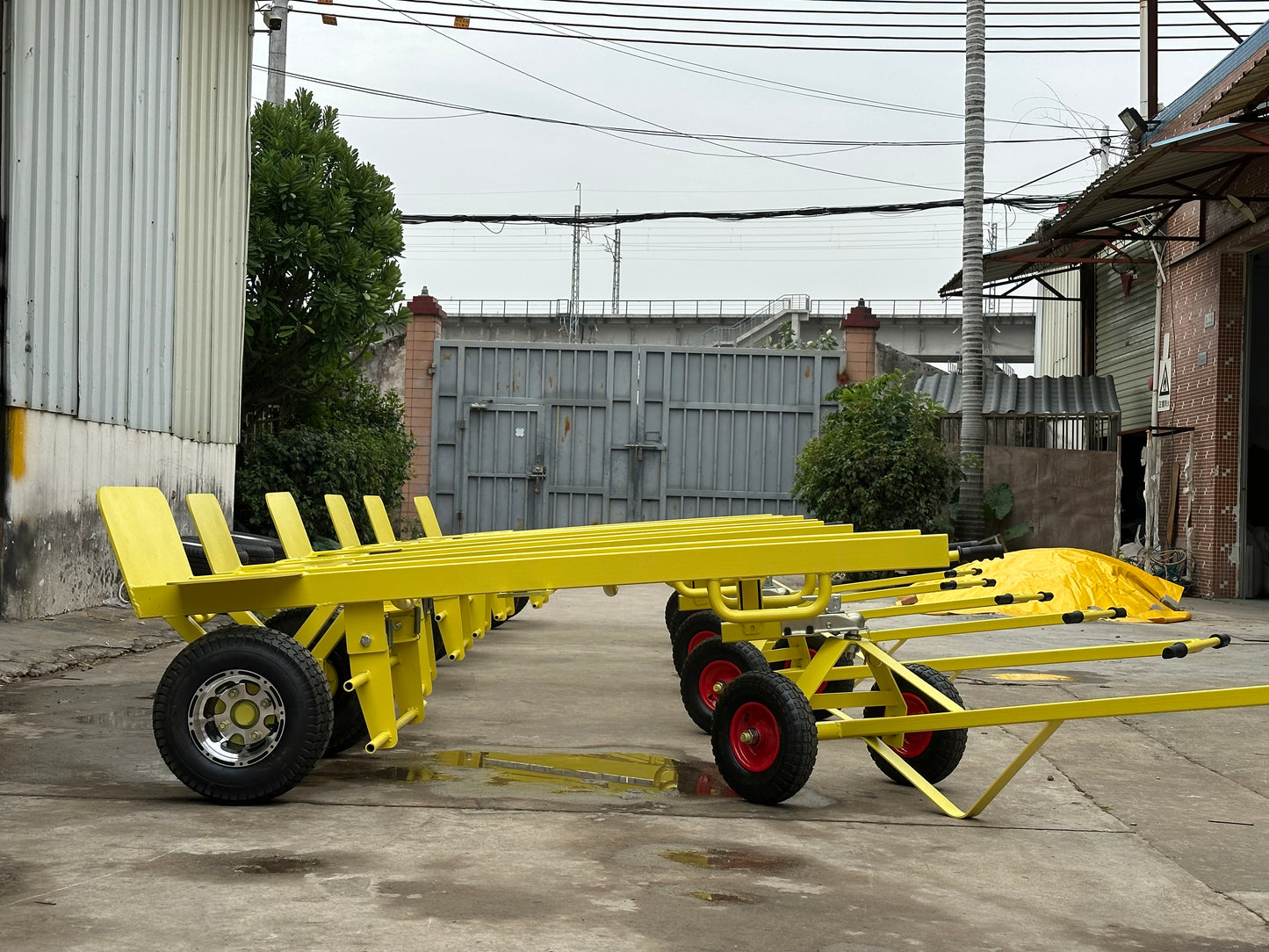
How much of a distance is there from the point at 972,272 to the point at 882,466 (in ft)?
→ 9.48

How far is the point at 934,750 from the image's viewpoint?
492cm

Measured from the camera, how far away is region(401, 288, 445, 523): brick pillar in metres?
19.6

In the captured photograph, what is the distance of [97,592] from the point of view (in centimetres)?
1016

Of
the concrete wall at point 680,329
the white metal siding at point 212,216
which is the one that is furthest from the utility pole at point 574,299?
the white metal siding at point 212,216

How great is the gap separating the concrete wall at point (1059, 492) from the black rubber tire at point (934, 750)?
12.5 meters

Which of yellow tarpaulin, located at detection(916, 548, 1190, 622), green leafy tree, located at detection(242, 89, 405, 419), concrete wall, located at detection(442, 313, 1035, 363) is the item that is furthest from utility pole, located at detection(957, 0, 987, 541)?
concrete wall, located at detection(442, 313, 1035, 363)

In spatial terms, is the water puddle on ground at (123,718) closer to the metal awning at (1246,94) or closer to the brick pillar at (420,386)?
the metal awning at (1246,94)

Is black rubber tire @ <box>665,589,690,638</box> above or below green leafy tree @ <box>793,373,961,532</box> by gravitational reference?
below

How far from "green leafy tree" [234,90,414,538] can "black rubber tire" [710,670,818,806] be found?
35.2 feet

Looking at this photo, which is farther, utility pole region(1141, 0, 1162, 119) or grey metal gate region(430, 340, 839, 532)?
grey metal gate region(430, 340, 839, 532)

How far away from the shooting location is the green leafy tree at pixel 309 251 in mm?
14516

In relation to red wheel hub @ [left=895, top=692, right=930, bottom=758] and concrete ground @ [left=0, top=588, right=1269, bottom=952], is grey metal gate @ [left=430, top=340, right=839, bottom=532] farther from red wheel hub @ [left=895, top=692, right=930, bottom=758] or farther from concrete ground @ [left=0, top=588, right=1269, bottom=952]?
red wheel hub @ [left=895, top=692, right=930, bottom=758]

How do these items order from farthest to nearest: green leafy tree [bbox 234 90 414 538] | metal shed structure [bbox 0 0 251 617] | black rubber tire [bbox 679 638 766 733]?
green leafy tree [bbox 234 90 414 538]
metal shed structure [bbox 0 0 251 617]
black rubber tire [bbox 679 638 766 733]

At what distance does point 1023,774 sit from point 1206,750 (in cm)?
123
